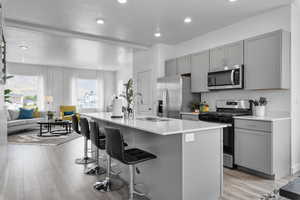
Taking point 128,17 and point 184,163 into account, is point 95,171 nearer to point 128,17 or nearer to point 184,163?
point 184,163

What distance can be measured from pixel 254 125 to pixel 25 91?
9.47m

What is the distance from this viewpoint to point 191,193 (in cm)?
210

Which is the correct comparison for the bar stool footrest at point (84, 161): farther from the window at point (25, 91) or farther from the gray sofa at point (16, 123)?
the window at point (25, 91)

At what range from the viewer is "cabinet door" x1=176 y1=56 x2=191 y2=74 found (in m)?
4.90

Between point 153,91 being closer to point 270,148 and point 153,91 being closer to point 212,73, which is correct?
point 212,73

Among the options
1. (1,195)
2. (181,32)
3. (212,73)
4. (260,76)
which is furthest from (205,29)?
(1,195)

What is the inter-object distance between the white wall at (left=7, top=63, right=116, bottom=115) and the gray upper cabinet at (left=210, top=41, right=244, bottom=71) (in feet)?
25.3

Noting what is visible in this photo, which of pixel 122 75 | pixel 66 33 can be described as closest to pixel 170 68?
pixel 66 33

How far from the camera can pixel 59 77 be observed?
9.70 m

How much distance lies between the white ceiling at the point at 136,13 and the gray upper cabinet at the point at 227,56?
57 centimetres

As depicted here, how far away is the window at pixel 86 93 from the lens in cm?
1030

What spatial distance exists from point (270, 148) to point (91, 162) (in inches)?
125

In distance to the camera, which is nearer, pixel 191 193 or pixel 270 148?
pixel 191 193

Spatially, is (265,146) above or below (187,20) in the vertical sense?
below
